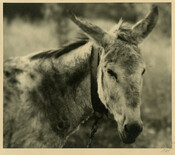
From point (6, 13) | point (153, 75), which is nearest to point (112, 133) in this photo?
point (153, 75)

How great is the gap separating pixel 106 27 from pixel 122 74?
78cm

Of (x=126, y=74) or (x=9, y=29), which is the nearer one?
(x=126, y=74)

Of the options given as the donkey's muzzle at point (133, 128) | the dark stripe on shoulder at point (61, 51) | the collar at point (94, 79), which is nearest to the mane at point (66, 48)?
the dark stripe on shoulder at point (61, 51)

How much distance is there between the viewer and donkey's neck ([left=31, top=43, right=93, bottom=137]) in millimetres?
1932

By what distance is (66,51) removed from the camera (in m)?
2.01

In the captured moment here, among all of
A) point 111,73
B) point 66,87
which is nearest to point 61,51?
point 66,87

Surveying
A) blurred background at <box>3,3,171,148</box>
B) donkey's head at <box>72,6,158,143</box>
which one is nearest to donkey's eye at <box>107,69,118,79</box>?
donkey's head at <box>72,6,158,143</box>

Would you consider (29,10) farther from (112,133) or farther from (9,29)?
(112,133)

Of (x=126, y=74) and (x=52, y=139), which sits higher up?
(x=126, y=74)

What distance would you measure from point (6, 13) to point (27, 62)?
30.2 inches

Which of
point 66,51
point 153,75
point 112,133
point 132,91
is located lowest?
point 112,133

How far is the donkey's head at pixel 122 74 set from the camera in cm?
172

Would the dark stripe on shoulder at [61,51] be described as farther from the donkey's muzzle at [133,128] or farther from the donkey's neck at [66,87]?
the donkey's muzzle at [133,128]

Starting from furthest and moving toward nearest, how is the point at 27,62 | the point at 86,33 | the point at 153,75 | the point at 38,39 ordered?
the point at 153,75 < the point at 38,39 < the point at 27,62 < the point at 86,33
